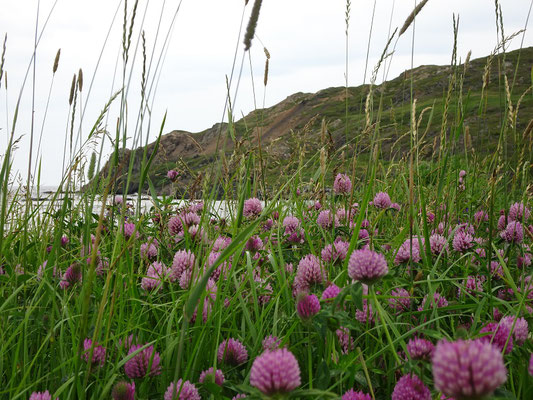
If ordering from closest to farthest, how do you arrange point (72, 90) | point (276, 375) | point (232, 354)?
1. point (276, 375)
2. point (232, 354)
3. point (72, 90)

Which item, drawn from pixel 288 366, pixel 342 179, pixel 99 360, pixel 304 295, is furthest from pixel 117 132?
pixel 342 179

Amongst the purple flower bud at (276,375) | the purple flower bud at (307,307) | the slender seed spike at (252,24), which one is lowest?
the purple flower bud at (276,375)

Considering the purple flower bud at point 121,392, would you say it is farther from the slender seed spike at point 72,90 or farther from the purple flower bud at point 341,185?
the purple flower bud at point 341,185

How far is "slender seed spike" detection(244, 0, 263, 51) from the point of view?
1015 mm

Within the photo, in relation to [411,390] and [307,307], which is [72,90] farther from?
[411,390]

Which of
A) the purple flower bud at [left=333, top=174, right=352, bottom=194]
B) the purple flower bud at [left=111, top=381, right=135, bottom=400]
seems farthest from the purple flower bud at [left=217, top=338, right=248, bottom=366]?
the purple flower bud at [left=333, top=174, right=352, bottom=194]

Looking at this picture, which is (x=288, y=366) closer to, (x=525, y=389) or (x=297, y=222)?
(x=525, y=389)

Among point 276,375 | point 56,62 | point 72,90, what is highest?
point 56,62

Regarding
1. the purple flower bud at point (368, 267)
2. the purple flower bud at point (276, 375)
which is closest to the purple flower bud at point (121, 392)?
the purple flower bud at point (276, 375)

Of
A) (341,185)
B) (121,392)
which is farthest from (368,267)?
(341,185)

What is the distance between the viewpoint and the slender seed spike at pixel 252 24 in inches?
39.9

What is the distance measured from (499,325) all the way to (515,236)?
704 millimetres

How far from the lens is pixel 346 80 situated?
224cm

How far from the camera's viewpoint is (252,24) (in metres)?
1.03
